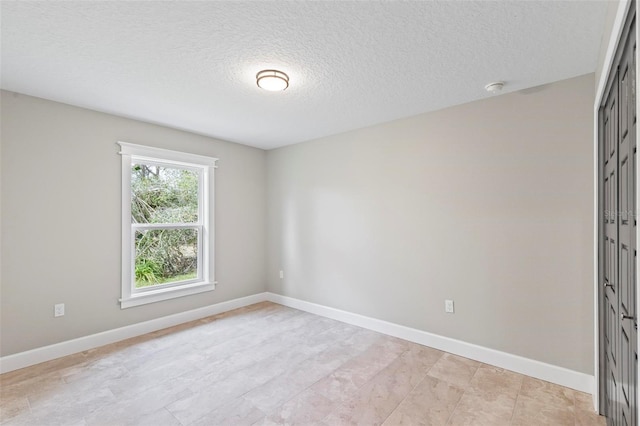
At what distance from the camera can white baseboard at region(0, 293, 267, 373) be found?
272 cm

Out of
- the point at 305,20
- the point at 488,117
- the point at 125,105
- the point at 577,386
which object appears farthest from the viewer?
the point at 125,105

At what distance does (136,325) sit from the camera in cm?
350

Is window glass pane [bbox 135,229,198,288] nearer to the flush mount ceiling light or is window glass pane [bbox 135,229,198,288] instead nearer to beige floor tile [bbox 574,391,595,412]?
the flush mount ceiling light

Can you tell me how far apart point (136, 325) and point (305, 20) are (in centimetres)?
357

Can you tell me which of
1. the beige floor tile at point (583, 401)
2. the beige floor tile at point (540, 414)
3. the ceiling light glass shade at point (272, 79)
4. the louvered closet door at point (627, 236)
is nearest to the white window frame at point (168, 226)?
the ceiling light glass shade at point (272, 79)

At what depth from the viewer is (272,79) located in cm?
239

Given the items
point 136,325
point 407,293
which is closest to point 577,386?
point 407,293

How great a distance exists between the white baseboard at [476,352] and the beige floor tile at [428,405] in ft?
2.04

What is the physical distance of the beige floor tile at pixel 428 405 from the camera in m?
2.03

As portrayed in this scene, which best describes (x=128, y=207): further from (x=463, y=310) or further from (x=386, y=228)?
(x=463, y=310)

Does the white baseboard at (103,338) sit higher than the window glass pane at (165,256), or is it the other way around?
the window glass pane at (165,256)

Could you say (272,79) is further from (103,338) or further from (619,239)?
(103,338)

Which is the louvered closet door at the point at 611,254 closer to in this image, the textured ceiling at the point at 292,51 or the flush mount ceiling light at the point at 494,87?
the textured ceiling at the point at 292,51

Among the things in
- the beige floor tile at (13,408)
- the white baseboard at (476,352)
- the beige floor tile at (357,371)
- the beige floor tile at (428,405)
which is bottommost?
the beige floor tile at (357,371)
